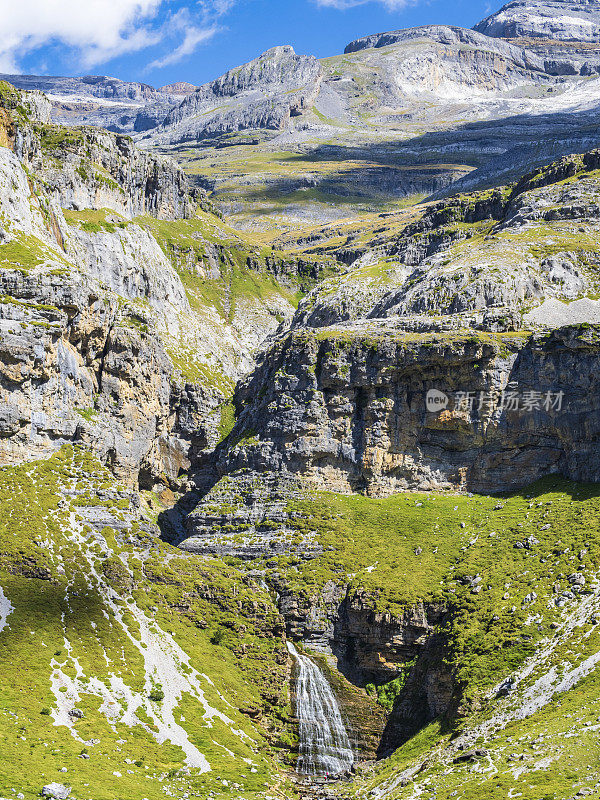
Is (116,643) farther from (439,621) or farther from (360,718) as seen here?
(439,621)

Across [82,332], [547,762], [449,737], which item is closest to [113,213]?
Answer: [82,332]

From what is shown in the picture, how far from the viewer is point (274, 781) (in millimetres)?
80812

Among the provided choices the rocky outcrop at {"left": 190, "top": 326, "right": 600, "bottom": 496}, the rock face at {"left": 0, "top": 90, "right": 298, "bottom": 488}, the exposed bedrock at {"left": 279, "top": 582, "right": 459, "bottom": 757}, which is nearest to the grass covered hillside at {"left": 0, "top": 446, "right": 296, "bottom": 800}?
the exposed bedrock at {"left": 279, "top": 582, "right": 459, "bottom": 757}

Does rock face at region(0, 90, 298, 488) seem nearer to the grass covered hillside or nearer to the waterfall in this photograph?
the grass covered hillside

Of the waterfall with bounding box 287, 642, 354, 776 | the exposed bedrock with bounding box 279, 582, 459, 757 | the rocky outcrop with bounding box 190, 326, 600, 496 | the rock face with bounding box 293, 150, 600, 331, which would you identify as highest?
the rock face with bounding box 293, 150, 600, 331

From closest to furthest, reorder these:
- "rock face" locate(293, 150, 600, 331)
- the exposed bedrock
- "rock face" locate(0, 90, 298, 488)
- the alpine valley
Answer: the alpine valley → the exposed bedrock → "rock face" locate(0, 90, 298, 488) → "rock face" locate(293, 150, 600, 331)
